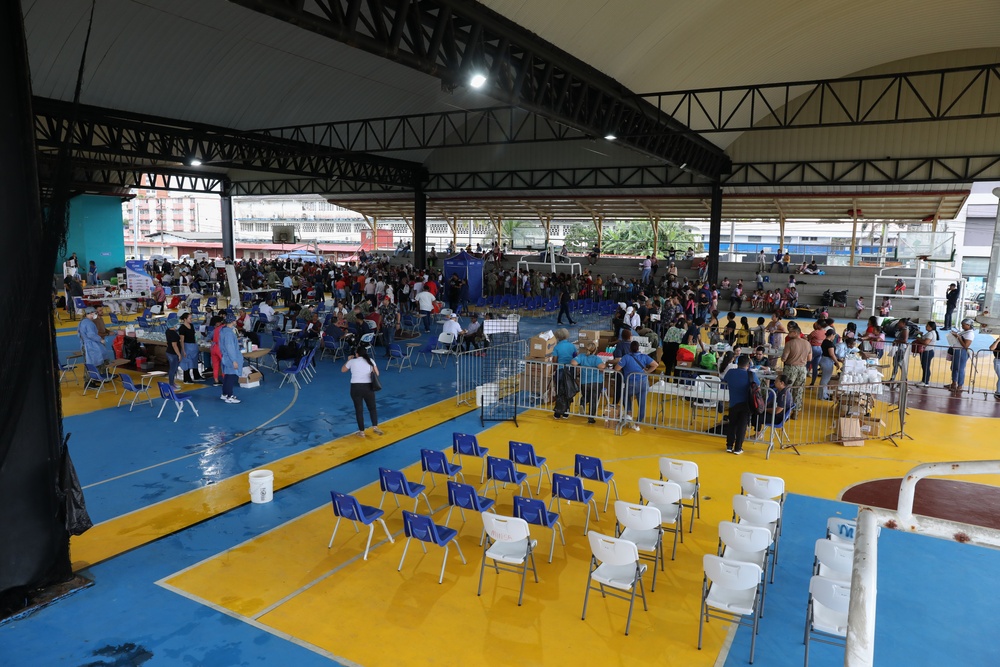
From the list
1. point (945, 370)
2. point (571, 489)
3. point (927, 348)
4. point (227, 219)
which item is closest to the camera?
point (571, 489)

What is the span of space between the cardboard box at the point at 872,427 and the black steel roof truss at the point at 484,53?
8419 mm

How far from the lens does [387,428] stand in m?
11.2

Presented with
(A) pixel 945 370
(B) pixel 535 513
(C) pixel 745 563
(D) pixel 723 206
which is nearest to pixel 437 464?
(B) pixel 535 513

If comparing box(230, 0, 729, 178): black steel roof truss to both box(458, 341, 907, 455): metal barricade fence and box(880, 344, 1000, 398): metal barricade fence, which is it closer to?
box(458, 341, 907, 455): metal barricade fence

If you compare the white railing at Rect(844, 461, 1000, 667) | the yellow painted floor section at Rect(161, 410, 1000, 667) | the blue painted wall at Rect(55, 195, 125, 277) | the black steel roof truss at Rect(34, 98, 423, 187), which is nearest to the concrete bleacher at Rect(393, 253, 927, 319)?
the black steel roof truss at Rect(34, 98, 423, 187)

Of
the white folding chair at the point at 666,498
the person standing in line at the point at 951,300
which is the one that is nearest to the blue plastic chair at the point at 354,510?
the white folding chair at the point at 666,498

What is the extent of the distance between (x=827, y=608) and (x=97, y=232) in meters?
41.9

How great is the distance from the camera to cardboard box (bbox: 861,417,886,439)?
1127 centimetres

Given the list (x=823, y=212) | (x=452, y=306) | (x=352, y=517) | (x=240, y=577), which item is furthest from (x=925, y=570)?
(x=823, y=212)

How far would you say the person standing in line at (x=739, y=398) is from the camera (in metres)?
9.72

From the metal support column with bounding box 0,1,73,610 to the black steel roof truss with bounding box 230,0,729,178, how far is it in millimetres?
2508

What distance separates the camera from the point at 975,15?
59.6 ft

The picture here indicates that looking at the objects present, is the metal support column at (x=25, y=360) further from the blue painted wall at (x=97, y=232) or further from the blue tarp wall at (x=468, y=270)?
the blue painted wall at (x=97, y=232)

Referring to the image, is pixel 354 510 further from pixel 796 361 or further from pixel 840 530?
pixel 796 361
